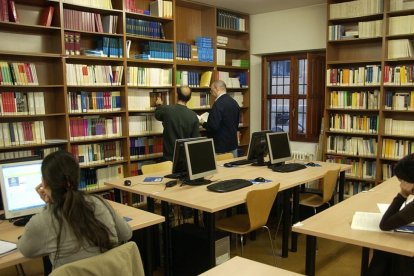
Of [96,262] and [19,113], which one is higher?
[19,113]

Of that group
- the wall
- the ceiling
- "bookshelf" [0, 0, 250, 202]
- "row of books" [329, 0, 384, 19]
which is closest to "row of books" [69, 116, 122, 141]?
"bookshelf" [0, 0, 250, 202]

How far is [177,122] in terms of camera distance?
4.46 meters

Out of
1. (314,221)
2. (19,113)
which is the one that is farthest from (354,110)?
(19,113)

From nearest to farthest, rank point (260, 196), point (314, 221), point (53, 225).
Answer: point (53, 225) < point (314, 221) < point (260, 196)

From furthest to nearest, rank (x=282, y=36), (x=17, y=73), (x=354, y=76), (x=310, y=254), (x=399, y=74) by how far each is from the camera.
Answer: (x=282, y=36) < (x=354, y=76) < (x=399, y=74) < (x=17, y=73) < (x=310, y=254)

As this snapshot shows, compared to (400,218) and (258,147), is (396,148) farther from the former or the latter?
(400,218)

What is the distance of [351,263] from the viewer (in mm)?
3520

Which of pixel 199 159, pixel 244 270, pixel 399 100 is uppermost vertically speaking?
pixel 399 100

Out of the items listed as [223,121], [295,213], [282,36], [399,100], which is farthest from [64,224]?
[282,36]

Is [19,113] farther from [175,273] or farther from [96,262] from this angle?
[96,262]

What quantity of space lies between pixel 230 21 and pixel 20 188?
15.8ft

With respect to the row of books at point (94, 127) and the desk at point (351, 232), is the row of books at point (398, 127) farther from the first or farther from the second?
the row of books at point (94, 127)

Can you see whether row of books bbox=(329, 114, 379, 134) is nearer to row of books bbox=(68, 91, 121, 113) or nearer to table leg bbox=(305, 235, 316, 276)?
row of books bbox=(68, 91, 121, 113)

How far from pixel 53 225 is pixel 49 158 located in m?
0.30
